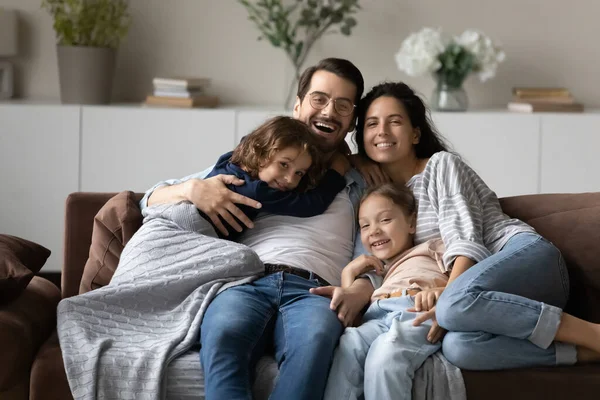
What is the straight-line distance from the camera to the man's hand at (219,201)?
2.52 m

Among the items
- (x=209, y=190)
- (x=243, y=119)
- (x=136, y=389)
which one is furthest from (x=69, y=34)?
(x=136, y=389)

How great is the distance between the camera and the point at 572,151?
13.6ft

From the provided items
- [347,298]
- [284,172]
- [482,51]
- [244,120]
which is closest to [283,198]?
[284,172]

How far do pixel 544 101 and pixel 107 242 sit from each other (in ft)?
8.08

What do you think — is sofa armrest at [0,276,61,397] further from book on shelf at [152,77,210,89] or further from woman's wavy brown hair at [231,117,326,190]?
book on shelf at [152,77,210,89]

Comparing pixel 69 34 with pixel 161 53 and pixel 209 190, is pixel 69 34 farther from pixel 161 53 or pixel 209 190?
pixel 209 190

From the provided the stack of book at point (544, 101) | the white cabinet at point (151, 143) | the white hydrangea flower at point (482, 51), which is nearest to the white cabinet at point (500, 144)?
the stack of book at point (544, 101)

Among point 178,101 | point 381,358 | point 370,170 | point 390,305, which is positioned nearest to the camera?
point 381,358

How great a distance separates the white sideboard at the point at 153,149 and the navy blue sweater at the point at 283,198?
5.09ft

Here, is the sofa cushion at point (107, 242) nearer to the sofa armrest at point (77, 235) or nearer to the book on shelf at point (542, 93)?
the sofa armrest at point (77, 235)

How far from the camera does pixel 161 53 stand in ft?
15.2

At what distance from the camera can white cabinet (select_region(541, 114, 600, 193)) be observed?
4.12 meters

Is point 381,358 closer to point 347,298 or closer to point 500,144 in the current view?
point 347,298

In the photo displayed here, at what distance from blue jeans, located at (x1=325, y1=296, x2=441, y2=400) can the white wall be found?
2.57m
